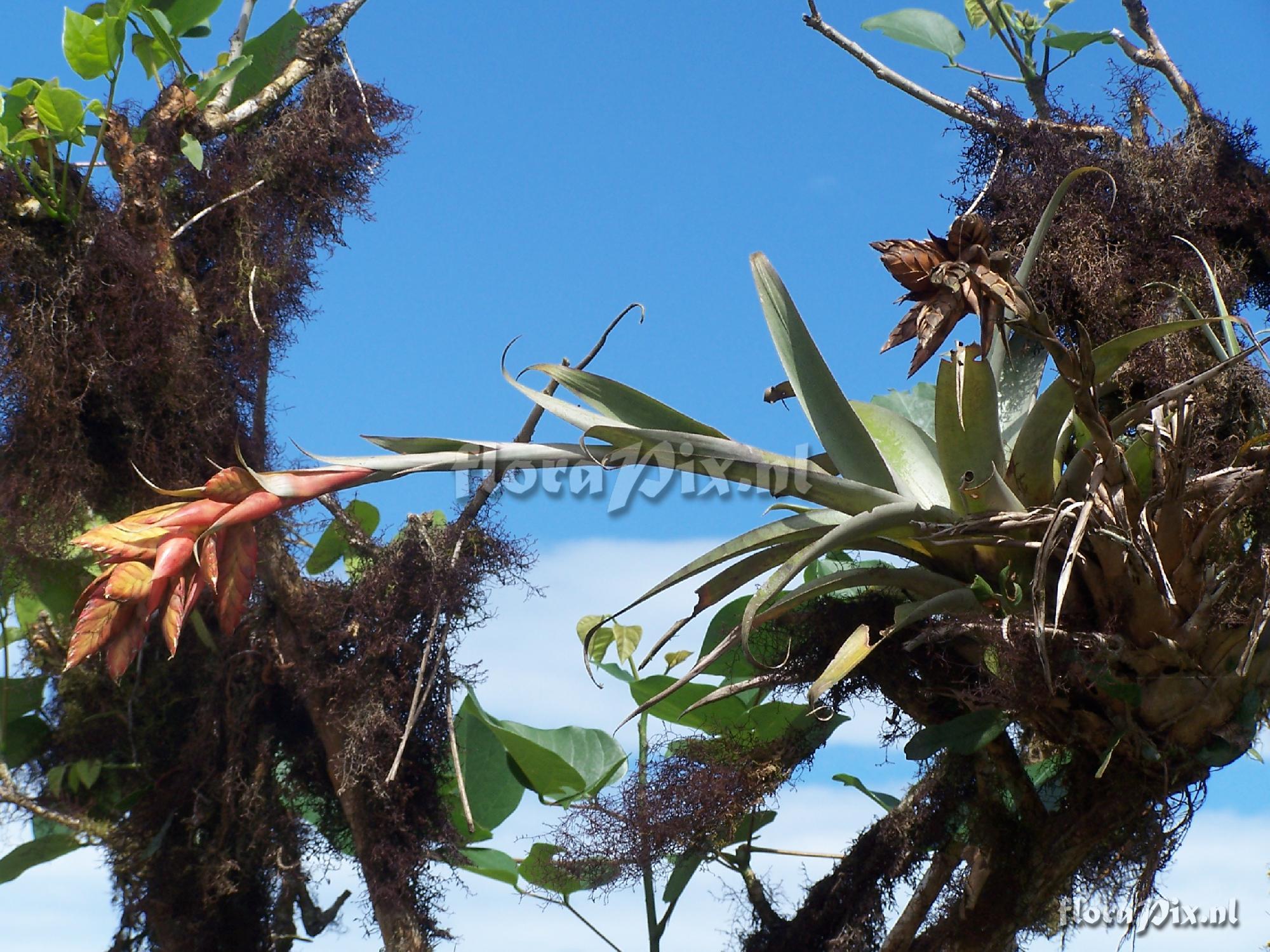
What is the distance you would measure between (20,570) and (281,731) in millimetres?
388

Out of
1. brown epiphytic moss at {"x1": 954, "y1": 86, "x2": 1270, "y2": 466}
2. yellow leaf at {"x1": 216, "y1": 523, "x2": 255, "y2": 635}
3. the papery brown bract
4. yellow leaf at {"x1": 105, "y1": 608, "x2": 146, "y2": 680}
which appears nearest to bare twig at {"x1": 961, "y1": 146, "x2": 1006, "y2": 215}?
brown epiphytic moss at {"x1": 954, "y1": 86, "x2": 1270, "y2": 466}

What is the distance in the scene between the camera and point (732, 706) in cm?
146

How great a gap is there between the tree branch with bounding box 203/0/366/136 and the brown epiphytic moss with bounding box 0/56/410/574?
51mm

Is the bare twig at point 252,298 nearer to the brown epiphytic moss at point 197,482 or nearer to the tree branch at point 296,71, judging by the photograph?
the brown epiphytic moss at point 197,482

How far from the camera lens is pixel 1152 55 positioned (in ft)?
5.83

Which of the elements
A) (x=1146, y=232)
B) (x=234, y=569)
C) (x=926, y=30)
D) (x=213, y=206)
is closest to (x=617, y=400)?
(x=234, y=569)

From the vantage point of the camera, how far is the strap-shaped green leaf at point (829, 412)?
1.15 meters

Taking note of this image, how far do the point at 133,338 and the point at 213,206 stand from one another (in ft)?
0.87

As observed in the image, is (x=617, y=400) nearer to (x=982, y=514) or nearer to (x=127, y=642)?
(x=982, y=514)

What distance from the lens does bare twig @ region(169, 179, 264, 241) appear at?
1.54 metres

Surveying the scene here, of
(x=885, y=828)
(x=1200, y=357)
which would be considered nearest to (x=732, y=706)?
(x=885, y=828)

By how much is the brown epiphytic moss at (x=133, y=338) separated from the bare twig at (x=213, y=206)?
0.01 m

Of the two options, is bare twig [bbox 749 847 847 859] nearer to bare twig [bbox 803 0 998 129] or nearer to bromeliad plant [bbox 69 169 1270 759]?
bromeliad plant [bbox 69 169 1270 759]

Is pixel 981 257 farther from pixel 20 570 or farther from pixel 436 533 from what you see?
pixel 20 570
